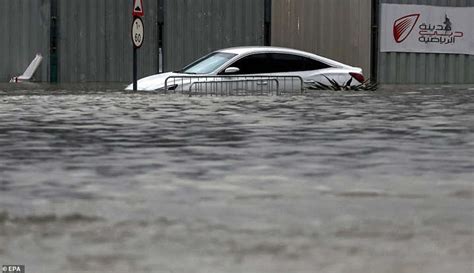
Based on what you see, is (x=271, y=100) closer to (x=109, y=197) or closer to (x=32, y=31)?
(x=109, y=197)

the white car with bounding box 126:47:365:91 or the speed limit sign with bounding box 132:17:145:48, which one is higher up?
the speed limit sign with bounding box 132:17:145:48

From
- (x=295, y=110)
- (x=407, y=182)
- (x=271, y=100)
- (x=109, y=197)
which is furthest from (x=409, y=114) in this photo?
(x=109, y=197)

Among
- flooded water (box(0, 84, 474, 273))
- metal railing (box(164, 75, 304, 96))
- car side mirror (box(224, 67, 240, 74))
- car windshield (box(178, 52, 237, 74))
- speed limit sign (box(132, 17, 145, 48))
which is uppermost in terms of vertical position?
speed limit sign (box(132, 17, 145, 48))

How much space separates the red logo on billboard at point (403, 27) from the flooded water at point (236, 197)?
19434 millimetres

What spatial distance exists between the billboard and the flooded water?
19398 millimetres

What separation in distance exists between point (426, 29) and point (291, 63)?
10803 mm

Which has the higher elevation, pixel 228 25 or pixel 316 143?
pixel 228 25

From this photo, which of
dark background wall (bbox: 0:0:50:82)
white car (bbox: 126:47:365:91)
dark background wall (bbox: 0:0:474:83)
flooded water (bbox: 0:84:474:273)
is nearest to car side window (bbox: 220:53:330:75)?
white car (bbox: 126:47:365:91)

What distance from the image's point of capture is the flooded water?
2.08 metres

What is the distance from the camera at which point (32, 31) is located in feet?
73.8

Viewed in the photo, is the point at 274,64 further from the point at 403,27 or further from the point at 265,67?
the point at 403,27

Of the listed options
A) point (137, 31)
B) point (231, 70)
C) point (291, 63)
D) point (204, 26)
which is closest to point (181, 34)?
point (204, 26)

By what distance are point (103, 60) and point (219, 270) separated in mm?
21492

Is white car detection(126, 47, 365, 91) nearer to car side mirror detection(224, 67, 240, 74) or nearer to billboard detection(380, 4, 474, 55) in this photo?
car side mirror detection(224, 67, 240, 74)
